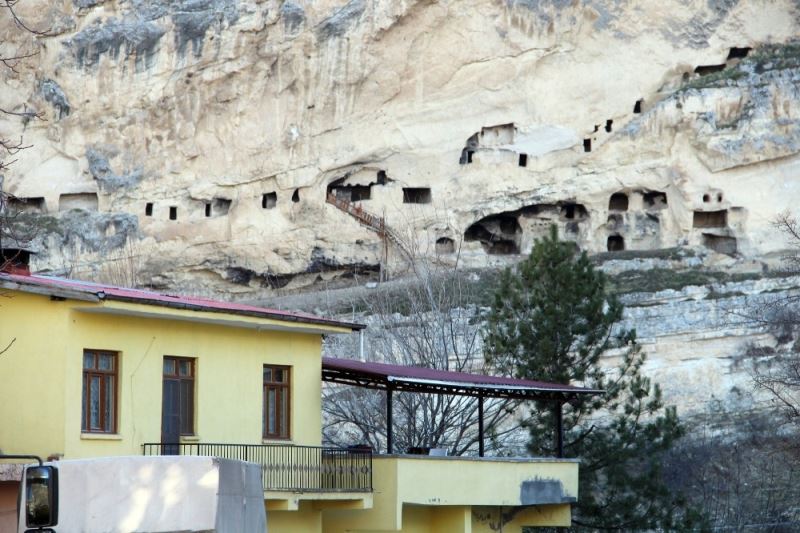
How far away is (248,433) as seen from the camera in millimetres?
26172

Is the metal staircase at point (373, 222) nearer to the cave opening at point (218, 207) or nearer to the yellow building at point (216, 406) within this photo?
the cave opening at point (218, 207)

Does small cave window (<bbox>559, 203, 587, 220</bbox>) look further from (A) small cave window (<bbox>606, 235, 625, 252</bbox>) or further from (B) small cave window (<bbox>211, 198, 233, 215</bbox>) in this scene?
(B) small cave window (<bbox>211, 198, 233, 215</bbox>)

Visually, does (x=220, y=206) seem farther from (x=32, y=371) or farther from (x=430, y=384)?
(x=32, y=371)

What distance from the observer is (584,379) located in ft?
113

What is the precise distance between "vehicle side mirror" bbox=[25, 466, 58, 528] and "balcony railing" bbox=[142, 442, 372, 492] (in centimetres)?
1070

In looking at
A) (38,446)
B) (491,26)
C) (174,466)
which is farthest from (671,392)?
(174,466)

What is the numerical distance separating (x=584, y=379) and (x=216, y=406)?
11.0 meters

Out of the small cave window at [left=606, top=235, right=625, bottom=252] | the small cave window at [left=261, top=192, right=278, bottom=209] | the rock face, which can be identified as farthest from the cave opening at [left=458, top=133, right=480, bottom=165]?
the small cave window at [left=261, top=192, right=278, bottom=209]

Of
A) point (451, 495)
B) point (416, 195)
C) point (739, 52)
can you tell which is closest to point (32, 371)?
point (451, 495)

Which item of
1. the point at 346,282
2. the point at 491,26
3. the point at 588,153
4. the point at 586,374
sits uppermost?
the point at 491,26

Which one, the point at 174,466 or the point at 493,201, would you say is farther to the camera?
the point at 493,201

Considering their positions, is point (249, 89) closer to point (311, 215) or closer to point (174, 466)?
point (311, 215)

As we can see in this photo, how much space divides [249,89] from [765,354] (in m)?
25.5

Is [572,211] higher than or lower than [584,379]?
higher
